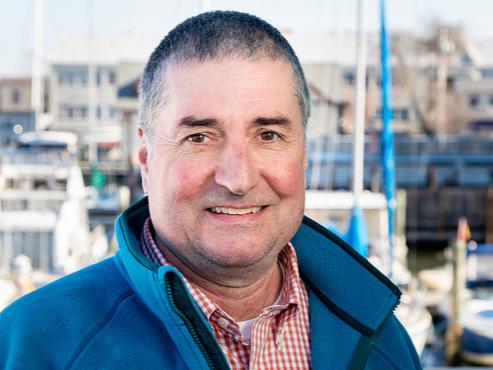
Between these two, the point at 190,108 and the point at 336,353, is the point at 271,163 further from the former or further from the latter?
the point at 336,353

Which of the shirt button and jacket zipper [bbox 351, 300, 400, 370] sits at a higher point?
the shirt button

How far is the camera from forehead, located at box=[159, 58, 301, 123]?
1.86m

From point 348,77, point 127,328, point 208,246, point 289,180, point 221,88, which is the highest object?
point 348,77

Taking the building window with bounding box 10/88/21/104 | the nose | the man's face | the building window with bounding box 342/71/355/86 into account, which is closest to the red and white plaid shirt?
the man's face

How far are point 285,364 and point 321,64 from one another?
23269 mm

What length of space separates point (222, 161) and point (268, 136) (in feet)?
0.46

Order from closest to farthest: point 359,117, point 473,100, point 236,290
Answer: point 236,290, point 359,117, point 473,100

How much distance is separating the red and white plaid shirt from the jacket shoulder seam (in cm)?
16

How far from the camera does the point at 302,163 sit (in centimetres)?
204

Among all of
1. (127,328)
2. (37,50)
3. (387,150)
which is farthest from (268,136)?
(37,50)

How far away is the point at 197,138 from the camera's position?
1891mm

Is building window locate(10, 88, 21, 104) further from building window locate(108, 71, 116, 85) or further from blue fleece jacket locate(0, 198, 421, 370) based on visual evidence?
blue fleece jacket locate(0, 198, 421, 370)

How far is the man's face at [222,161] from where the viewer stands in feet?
6.14

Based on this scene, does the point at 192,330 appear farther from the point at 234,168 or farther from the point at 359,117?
the point at 359,117
